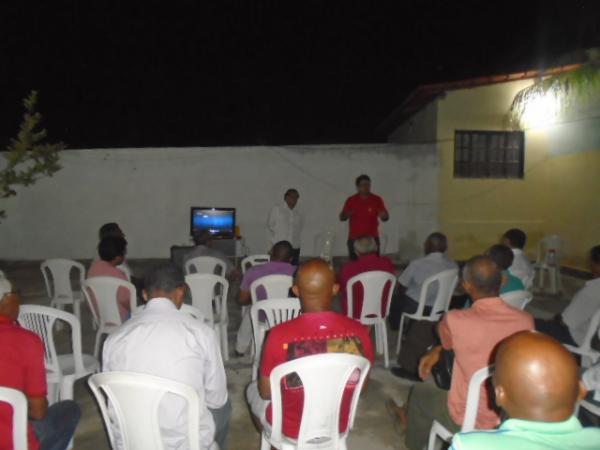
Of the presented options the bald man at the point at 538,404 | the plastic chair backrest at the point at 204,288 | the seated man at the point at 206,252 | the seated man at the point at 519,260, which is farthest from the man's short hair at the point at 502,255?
the bald man at the point at 538,404

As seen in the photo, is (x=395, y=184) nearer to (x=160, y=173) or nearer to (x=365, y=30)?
(x=160, y=173)

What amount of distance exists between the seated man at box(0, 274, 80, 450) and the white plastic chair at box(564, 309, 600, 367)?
3.32m

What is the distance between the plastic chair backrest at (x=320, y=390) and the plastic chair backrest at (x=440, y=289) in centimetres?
224

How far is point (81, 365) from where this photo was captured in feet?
11.2

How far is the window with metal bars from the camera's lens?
10328 mm

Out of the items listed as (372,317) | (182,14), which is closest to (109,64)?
(182,14)

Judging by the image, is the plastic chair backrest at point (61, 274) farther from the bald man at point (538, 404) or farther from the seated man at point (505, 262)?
the bald man at point (538, 404)

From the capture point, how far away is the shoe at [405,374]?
430 centimetres

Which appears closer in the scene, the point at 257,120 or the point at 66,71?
the point at 66,71

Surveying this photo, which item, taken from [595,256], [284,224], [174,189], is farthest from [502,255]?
[174,189]

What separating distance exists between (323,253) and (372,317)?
5999mm

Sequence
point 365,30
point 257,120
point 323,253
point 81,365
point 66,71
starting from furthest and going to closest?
point 257,120
point 365,30
point 66,71
point 323,253
point 81,365

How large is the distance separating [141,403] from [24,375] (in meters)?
0.56

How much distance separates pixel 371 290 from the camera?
179 inches
